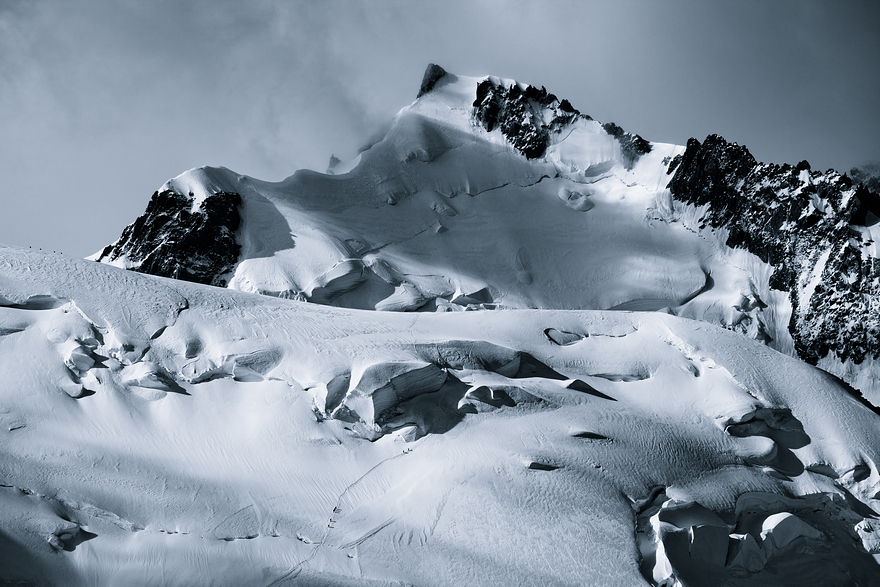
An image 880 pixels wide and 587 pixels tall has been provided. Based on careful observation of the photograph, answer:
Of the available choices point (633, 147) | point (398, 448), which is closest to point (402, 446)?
point (398, 448)

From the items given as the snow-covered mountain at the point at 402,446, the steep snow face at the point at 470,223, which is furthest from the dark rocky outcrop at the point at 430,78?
the snow-covered mountain at the point at 402,446

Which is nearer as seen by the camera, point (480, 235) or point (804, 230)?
point (480, 235)

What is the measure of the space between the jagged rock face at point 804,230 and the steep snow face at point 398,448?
46.6ft

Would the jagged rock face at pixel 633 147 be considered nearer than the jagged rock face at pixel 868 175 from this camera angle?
Yes

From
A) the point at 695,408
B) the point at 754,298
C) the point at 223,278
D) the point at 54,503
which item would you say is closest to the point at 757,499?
the point at 695,408

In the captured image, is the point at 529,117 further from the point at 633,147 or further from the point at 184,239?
the point at 184,239

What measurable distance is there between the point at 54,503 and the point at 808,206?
38.2 m

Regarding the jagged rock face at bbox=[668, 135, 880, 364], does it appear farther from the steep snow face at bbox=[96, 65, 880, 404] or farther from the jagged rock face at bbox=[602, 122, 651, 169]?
the jagged rock face at bbox=[602, 122, 651, 169]

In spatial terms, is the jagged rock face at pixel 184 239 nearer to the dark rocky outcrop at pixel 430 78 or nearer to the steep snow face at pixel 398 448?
the steep snow face at pixel 398 448

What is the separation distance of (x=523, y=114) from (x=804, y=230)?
62.0 ft

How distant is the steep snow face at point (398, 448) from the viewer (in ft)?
49.0

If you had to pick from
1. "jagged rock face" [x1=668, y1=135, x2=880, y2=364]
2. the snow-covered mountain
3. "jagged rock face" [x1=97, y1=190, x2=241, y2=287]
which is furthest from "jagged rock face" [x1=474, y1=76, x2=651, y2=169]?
the snow-covered mountain

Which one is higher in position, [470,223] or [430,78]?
[430,78]

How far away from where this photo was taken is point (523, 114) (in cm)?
4953
